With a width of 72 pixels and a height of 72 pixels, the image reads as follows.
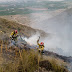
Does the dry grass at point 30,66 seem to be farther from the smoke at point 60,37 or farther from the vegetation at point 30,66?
the smoke at point 60,37

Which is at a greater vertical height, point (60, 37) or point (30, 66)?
point (30, 66)

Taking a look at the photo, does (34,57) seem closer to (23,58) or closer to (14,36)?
(23,58)

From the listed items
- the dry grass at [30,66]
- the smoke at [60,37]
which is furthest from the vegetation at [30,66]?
the smoke at [60,37]

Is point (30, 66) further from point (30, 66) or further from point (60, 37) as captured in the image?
point (60, 37)

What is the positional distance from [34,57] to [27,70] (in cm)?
91

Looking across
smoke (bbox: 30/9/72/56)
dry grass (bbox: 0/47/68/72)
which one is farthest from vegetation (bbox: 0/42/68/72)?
smoke (bbox: 30/9/72/56)

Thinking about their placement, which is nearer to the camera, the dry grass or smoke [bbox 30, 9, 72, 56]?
the dry grass

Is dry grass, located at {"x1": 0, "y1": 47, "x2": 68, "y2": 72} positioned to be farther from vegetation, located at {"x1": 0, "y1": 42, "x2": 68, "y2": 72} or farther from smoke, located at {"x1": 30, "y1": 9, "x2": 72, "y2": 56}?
smoke, located at {"x1": 30, "y1": 9, "x2": 72, "y2": 56}

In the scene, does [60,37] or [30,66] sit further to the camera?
[60,37]

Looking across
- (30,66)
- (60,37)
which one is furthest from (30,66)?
(60,37)

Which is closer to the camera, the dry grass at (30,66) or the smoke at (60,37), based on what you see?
the dry grass at (30,66)

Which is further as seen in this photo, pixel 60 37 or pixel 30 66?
pixel 60 37

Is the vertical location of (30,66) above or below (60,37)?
above

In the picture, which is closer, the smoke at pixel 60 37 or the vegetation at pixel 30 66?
the vegetation at pixel 30 66
